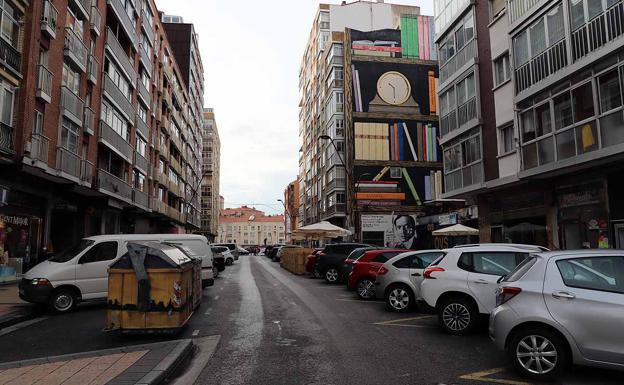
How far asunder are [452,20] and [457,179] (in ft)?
25.0

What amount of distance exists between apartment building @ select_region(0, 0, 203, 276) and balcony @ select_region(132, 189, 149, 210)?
14cm

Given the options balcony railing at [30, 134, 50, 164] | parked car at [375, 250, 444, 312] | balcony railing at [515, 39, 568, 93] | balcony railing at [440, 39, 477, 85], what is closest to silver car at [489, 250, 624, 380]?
parked car at [375, 250, 444, 312]

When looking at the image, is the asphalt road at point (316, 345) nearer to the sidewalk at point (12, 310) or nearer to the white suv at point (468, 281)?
the white suv at point (468, 281)

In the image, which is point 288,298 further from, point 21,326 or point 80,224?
point 80,224

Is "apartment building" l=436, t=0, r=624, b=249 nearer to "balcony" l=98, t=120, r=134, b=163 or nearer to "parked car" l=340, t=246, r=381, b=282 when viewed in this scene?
"parked car" l=340, t=246, r=381, b=282

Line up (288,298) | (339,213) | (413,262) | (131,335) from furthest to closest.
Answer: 1. (339,213)
2. (288,298)
3. (413,262)
4. (131,335)

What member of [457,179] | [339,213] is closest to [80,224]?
[457,179]

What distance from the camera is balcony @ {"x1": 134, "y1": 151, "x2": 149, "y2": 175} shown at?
1347 inches

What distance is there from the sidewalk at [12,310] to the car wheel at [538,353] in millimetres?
9532

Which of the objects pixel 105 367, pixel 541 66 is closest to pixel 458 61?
pixel 541 66

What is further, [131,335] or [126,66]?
[126,66]

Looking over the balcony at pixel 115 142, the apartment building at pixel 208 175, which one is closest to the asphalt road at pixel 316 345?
the balcony at pixel 115 142

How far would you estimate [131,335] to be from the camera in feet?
27.9

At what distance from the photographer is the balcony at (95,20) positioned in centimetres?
2473
